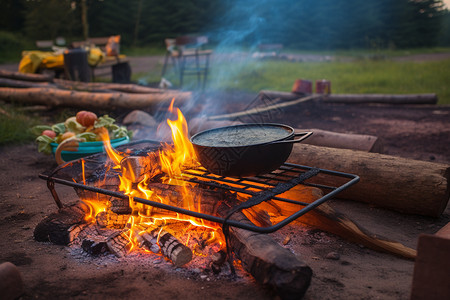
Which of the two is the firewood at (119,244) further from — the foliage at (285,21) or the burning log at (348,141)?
the foliage at (285,21)

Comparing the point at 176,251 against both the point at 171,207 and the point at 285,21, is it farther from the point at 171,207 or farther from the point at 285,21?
the point at 285,21

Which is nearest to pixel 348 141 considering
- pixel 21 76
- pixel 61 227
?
pixel 61 227

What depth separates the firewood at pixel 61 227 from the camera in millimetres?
2793

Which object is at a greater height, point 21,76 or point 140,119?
point 21,76

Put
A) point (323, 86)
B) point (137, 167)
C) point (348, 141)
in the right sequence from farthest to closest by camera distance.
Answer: point (323, 86) < point (348, 141) < point (137, 167)

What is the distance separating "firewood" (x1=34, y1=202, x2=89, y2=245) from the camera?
2.79 m

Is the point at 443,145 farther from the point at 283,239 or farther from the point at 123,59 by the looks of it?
the point at 123,59

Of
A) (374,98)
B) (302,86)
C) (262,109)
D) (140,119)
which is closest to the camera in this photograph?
(140,119)

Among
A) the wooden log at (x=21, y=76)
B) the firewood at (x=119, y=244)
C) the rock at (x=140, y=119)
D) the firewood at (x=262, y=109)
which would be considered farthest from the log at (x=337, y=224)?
the wooden log at (x=21, y=76)

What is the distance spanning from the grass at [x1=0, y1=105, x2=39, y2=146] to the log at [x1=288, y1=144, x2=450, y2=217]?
15.8 ft

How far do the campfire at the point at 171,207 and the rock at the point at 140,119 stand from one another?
3694mm

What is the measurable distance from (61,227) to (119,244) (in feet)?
1.70

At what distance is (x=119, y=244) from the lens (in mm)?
2623

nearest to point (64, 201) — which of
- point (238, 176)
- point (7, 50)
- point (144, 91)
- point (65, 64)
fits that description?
point (238, 176)
